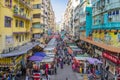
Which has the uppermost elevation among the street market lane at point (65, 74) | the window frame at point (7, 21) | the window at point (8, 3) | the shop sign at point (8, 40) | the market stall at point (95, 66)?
the window at point (8, 3)

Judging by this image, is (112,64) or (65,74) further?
(112,64)

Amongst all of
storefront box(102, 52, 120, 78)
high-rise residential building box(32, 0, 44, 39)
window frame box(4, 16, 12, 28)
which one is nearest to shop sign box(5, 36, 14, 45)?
window frame box(4, 16, 12, 28)

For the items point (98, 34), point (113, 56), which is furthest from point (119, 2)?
point (98, 34)

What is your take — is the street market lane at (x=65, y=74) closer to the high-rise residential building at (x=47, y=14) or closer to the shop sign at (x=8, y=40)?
the shop sign at (x=8, y=40)

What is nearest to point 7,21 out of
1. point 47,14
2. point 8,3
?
point 8,3

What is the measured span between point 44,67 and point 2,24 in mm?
10500

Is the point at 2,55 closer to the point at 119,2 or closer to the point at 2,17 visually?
the point at 2,17

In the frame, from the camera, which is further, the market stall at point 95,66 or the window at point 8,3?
the market stall at point 95,66

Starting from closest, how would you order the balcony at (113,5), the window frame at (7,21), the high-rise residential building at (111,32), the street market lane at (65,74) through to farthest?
the window frame at (7,21) < the street market lane at (65,74) < the high-rise residential building at (111,32) < the balcony at (113,5)

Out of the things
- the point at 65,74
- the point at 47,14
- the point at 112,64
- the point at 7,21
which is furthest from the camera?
the point at 47,14

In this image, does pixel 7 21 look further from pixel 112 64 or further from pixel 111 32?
pixel 112 64

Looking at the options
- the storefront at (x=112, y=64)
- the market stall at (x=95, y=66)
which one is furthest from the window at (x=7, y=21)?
the storefront at (x=112, y=64)

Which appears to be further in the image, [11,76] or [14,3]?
[14,3]

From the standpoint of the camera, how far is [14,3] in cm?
3362
